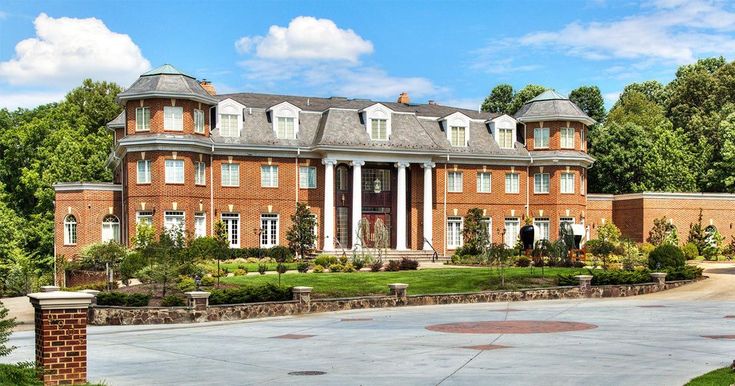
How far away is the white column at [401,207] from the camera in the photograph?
55281mm

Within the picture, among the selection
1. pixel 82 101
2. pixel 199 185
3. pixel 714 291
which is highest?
pixel 82 101

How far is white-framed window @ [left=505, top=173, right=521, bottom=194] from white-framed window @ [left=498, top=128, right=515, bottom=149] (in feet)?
6.20

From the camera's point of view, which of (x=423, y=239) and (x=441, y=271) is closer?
(x=441, y=271)

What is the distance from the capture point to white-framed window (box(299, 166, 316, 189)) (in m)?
55.1

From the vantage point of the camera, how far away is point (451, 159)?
5819 centimetres

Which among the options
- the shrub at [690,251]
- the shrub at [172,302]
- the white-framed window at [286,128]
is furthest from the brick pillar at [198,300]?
the shrub at [690,251]

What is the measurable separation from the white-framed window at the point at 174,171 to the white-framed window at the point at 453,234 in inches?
679

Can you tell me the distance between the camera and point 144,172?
165 feet

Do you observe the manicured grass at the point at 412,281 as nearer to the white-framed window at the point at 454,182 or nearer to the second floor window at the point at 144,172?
the second floor window at the point at 144,172

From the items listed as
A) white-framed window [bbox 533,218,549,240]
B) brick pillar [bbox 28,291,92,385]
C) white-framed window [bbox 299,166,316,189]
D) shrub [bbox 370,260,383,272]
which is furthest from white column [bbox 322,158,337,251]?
brick pillar [bbox 28,291,92,385]

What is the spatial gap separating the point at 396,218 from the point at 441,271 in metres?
15.5

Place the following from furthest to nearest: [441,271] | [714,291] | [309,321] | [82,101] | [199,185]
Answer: [82,101], [199,185], [441,271], [714,291], [309,321]

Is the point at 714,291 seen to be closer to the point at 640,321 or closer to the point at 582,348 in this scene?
the point at 640,321

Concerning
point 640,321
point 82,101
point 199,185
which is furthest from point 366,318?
point 82,101
